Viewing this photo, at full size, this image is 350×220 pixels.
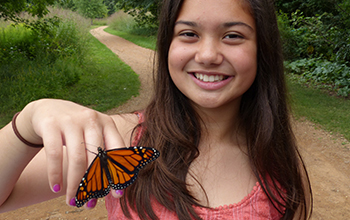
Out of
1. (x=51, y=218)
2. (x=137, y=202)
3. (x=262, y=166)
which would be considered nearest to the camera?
(x=137, y=202)

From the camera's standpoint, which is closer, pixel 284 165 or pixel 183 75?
pixel 183 75

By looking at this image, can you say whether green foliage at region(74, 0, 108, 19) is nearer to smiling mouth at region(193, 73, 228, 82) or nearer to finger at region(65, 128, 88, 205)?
smiling mouth at region(193, 73, 228, 82)

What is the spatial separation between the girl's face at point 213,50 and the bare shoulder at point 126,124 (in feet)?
1.21

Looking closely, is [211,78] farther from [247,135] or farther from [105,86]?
[105,86]

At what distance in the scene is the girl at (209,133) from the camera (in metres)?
1.25

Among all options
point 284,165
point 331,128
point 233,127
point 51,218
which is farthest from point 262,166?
point 331,128

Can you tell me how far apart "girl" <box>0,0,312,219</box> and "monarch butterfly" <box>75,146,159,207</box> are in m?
0.28

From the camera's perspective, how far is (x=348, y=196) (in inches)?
151

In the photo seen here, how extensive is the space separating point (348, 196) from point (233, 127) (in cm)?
309

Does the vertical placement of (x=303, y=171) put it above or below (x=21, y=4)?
below

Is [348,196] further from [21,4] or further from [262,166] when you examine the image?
[21,4]

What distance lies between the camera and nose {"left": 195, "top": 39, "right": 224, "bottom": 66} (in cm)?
125

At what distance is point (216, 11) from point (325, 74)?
768 centimetres

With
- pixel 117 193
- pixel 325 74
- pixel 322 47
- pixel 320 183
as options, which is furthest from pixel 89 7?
pixel 117 193
